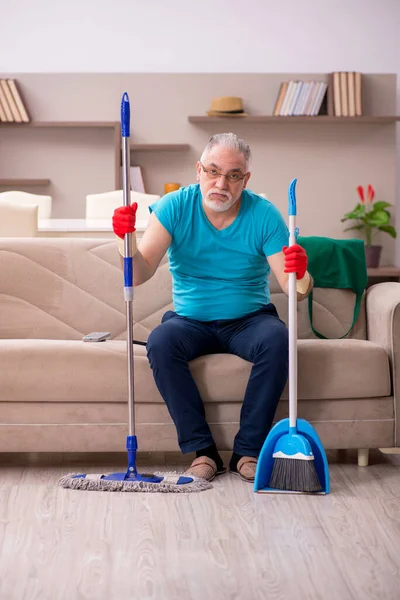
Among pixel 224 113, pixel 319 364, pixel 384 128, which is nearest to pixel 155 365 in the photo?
pixel 319 364

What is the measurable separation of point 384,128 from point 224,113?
122 cm

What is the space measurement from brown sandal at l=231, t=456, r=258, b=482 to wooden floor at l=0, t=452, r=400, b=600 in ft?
0.08

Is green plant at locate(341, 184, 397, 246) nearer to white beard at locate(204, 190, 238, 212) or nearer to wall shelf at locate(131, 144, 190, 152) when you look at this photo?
wall shelf at locate(131, 144, 190, 152)

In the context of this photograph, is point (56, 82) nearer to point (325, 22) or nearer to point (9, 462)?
point (325, 22)

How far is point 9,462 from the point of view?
9.91ft

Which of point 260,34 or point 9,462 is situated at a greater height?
point 260,34

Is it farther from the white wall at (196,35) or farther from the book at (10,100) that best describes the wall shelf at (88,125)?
the white wall at (196,35)

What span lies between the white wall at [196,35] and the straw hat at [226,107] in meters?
0.49

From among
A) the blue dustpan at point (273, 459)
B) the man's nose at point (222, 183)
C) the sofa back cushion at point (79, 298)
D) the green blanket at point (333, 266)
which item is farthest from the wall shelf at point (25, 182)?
the blue dustpan at point (273, 459)

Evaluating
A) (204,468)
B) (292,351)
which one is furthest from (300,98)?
(204,468)

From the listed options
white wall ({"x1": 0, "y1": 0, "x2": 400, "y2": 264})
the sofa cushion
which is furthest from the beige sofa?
white wall ({"x1": 0, "y1": 0, "x2": 400, "y2": 264})

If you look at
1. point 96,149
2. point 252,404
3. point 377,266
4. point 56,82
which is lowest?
point 252,404

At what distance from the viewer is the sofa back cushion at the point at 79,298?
3279 millimetres

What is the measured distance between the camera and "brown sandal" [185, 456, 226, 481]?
2717mm
